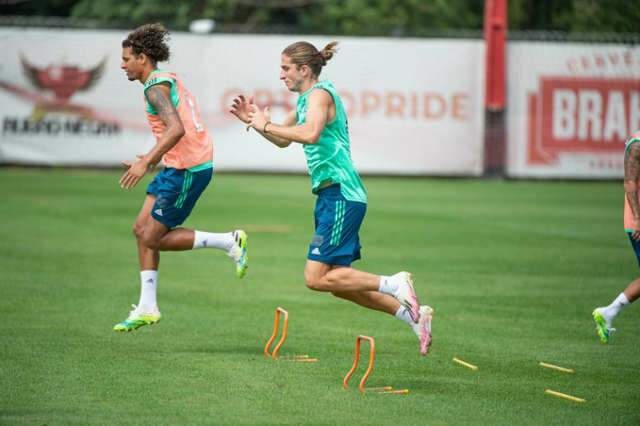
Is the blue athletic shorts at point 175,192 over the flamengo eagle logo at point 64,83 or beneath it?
beneath

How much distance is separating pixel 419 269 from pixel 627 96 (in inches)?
549

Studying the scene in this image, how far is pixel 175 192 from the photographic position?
8938 mm

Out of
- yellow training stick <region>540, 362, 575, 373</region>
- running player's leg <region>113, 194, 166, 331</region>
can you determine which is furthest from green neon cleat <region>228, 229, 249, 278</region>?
yellow training stick <region>540, 362, 575, 373</region>

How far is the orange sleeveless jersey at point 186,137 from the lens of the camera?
29.3 ft

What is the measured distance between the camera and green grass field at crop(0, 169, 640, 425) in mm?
6844

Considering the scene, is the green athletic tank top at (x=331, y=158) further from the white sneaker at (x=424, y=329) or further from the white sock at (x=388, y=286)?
the white sneaker at (x=424, y=329)

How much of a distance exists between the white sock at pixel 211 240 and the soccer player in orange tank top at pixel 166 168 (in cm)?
1

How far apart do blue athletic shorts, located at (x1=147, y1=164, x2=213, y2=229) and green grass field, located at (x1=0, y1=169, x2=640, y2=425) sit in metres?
0.92

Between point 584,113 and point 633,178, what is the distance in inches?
681

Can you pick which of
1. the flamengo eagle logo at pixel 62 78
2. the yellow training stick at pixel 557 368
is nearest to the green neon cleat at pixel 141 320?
the yellow training stick at pixel 557 368

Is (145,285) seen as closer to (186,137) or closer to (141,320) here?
(141,320)

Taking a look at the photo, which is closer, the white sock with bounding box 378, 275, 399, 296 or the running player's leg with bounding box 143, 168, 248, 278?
the white sock with bounding box 378, 275, 399, 296

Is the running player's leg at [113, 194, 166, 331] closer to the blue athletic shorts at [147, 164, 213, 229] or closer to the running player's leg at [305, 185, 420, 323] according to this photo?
the blue athletic shorts at [147, 164, 213, 229]

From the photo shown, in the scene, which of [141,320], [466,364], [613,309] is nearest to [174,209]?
[141,320]
